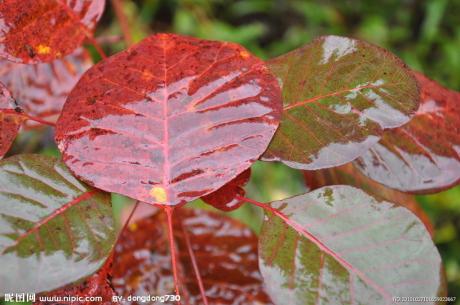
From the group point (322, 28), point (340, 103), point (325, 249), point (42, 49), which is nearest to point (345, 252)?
point (325, 249)

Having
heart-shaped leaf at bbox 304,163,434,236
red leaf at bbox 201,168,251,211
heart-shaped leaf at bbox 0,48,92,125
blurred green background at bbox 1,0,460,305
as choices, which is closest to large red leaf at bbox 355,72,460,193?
heart-shaped leaf at bbox 304,163,434,236

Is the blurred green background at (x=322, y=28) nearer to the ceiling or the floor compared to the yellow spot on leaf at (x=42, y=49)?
nearer to the floor

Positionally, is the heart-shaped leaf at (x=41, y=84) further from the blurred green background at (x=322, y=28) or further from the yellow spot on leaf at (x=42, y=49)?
the blurred green background at (x=322, y=28)

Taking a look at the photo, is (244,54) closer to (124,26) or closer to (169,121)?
(169,121)

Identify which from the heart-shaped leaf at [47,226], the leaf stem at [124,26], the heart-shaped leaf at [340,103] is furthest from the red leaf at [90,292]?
the leaf stem at [124,26]

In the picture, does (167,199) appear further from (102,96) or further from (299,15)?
(299,15)

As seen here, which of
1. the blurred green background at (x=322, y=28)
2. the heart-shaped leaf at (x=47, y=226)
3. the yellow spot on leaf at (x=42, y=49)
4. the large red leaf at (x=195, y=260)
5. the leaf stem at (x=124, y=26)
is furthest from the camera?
the blurred green background at (x=322, y=28)

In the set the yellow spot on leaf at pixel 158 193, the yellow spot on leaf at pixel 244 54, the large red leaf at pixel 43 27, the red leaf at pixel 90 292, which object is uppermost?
the large red leaf at pixel 43 27
